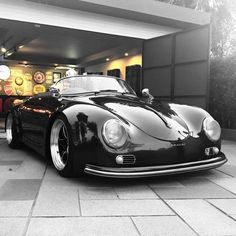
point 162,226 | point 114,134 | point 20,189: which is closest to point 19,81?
point 20,189

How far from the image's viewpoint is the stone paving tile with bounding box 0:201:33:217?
2475 millimetres

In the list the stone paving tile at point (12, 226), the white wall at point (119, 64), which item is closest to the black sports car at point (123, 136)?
the stone paving tile at point (12, 226)

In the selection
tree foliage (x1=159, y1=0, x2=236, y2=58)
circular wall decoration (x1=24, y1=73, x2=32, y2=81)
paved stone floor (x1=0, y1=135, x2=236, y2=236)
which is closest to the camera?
paved stone floor (x1=0, y1=135, x2=236, y2=236)

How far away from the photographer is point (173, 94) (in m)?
9.02

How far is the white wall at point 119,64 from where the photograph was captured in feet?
45.8

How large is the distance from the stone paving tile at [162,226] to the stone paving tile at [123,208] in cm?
11

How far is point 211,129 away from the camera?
3666mm

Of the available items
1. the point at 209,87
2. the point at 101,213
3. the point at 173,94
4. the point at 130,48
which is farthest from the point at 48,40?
the point at 101,213

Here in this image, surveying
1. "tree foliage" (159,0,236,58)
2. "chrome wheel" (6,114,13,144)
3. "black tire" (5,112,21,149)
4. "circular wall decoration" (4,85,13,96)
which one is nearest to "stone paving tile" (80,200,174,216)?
"black tire" (5,112,21,149)

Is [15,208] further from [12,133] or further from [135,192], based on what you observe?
[12,133]

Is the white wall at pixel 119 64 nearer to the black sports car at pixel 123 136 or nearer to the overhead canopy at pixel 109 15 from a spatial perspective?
the overhead canopy at pixel 109 15

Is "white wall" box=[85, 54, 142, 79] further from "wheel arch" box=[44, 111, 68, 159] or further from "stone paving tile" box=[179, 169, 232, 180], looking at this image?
"stone paving tile" box=[179, 169, 232, 180]

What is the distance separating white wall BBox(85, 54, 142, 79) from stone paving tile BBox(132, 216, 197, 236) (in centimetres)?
1165

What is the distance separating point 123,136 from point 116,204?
0.67m
